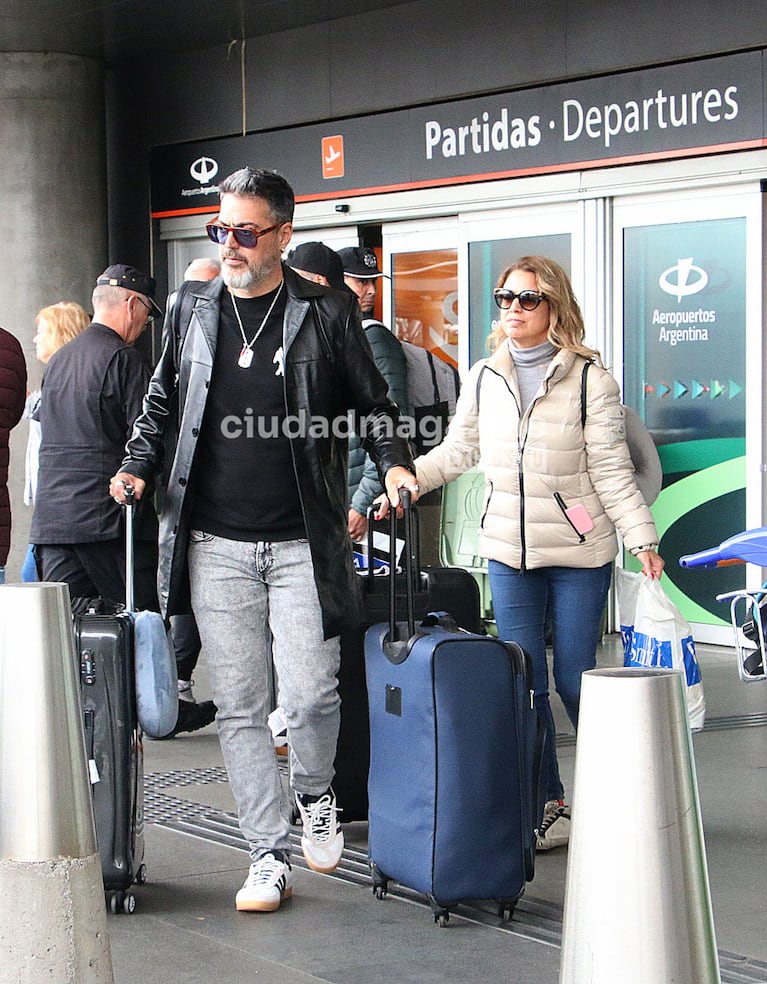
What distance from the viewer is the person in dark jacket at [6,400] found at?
6.48m

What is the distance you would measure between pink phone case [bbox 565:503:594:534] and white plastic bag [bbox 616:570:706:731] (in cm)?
73

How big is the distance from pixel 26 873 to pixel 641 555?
8.51ft

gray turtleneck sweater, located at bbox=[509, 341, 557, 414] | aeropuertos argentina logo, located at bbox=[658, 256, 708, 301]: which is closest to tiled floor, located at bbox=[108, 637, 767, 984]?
gray turtleneck sweater, located at bbox=[509, 341, 557, 414]

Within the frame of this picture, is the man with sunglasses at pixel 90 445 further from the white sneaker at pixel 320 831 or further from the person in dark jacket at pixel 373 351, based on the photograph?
the white sneaker at pixel 320 831

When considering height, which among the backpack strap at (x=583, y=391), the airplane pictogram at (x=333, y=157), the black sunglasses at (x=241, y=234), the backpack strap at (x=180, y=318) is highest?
the airplane pictogram at (x=333, y=157)

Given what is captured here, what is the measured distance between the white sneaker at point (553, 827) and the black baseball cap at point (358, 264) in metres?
2.78

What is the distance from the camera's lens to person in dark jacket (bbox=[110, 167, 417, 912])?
4578mm

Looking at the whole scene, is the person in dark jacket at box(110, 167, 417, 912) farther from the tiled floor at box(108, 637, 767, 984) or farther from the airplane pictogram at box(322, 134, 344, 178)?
the airplane pictogram at box(322, 134, 344, 178)

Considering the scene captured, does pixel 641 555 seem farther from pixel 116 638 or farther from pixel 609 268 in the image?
pixel 609 268

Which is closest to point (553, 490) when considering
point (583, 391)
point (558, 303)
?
point (583, 391)

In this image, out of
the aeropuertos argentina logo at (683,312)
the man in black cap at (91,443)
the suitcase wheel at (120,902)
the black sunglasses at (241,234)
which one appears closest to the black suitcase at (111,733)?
the suitcase wheel at (120,902)

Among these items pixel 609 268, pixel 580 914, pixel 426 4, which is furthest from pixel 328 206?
pixel 580 914

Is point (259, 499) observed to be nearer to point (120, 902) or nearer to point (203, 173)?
point (120, 902)

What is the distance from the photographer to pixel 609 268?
380 inches
